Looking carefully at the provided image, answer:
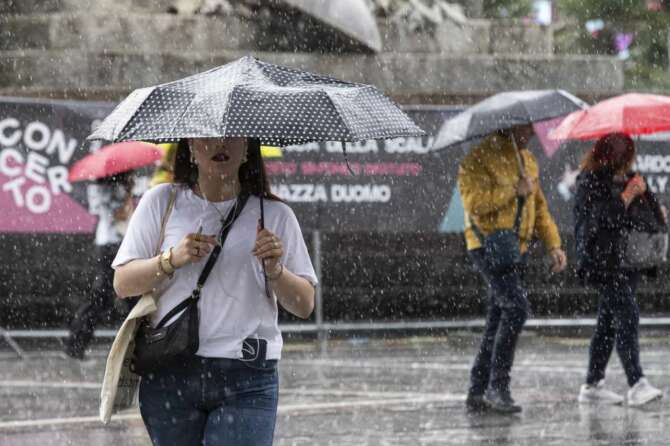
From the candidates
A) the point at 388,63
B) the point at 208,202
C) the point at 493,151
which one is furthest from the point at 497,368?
the point at 388,63

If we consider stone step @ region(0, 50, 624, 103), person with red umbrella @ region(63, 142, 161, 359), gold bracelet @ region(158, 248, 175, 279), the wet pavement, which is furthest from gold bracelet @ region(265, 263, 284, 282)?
stone step @ region(0, 50, 624, 103)

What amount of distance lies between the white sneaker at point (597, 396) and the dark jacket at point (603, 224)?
2.31 ft

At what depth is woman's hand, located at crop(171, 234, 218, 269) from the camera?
443 cm

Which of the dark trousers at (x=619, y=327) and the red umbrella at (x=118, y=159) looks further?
the red umbrella at (x=118, y=159)

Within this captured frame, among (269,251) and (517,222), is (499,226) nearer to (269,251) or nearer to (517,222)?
(517,222)

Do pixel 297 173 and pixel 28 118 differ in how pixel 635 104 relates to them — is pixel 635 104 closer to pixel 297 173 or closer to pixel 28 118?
pixel 297 173

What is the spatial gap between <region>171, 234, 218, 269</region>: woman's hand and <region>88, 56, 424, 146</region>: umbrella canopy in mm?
320

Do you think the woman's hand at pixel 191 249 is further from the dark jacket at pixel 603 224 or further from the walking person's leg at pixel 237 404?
the dark jacket at pixel 603 224

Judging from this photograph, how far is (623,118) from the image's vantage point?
9.38 m

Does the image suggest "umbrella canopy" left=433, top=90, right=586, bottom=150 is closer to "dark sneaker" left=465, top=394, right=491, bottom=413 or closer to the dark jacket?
the dark jacket

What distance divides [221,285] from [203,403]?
14.6 inches

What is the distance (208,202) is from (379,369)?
22.4 ft

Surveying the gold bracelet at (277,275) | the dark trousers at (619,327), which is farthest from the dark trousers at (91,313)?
the gold bracelet at (277,275)

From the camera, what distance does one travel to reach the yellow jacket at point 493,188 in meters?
9.01
